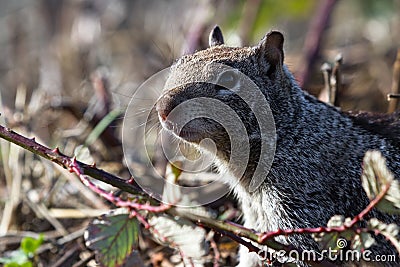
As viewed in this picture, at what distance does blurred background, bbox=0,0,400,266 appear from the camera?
3.18 metres

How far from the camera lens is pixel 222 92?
2447mm

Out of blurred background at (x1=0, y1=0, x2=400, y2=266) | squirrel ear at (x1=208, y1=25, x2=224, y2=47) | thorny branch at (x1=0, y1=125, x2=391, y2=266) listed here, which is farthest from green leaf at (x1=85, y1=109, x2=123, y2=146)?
thorny branch at (x1=0, y1=125, x2=391, y2=266)

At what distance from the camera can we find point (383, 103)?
13.4 feet

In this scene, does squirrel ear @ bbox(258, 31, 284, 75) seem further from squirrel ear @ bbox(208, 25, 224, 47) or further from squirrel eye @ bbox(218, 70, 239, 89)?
squirrel ear @ bbox(208, 25, 224, 47)

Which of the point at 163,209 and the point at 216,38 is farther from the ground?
the point at 216,38

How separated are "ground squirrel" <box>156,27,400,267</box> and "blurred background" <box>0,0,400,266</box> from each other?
381mm

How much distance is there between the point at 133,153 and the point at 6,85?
7.83 ft

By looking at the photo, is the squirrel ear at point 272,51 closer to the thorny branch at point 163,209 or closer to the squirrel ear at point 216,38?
the squirrel ear at point 216,38

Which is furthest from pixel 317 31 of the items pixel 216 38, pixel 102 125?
pixel 102 125

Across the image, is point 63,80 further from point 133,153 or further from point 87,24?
point 133,153

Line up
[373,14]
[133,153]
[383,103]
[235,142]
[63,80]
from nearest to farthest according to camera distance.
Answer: [235,142], [133,153], [383,103], [63,80], [373,14]

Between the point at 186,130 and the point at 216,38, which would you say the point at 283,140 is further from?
the point at 216,38

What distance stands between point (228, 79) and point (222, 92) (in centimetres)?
6

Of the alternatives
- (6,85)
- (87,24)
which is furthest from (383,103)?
(6,85)
